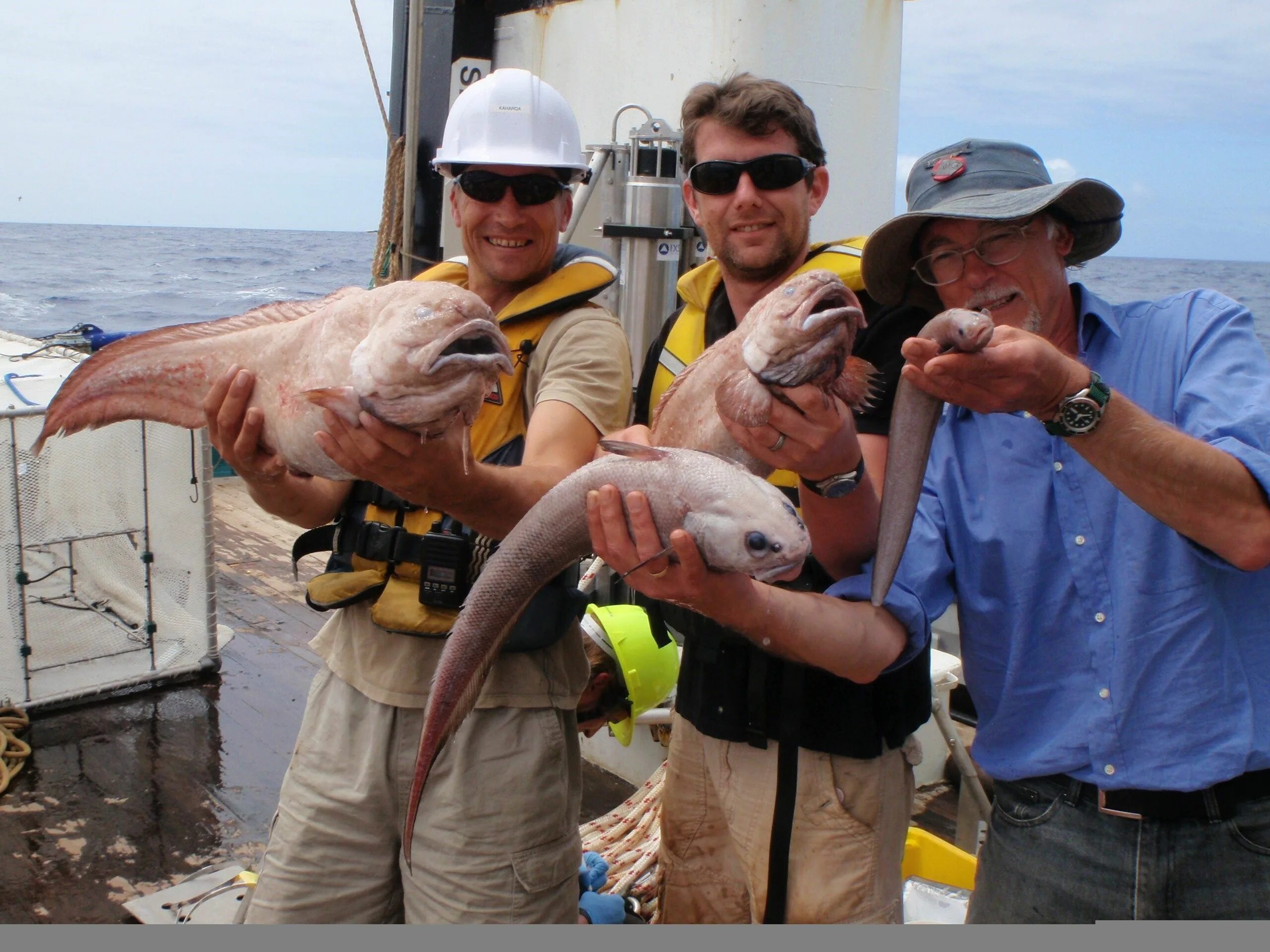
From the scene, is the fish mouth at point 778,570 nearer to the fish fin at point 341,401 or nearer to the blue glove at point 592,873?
the fish fin at point 341,401

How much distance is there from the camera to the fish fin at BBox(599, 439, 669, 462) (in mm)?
2225

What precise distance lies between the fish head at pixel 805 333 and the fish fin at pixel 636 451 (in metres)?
0.27

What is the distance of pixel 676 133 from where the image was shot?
20.5 ft

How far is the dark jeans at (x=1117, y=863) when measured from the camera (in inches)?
91.9

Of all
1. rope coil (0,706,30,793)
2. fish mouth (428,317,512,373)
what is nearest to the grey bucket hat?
fish mouth (428,317,512,373)

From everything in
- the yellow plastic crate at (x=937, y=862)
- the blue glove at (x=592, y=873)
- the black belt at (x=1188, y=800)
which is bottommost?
the blue glove at (x=592, y=873)

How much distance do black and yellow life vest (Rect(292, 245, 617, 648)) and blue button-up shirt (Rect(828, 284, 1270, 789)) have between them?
3.36ft

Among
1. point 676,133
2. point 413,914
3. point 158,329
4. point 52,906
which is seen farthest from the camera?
point 676,133

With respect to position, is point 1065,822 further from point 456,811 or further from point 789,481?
point 456,811

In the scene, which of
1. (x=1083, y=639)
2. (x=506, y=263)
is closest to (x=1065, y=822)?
(x=1083, y=639)

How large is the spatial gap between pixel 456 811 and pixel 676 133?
4614 millimetres

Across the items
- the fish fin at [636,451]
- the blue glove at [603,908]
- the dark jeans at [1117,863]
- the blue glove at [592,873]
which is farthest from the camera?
the blue glove at [592,873]

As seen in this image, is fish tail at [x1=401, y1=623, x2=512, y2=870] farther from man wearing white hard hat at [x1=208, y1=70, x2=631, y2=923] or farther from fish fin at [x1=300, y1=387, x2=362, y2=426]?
fish fin at [x1=300, y1=387, x2=362, y2=426]

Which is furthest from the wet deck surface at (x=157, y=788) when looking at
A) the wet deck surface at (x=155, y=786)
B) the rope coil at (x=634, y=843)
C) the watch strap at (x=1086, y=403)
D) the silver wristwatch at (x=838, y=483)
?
the watch strap at (x=1086, y=403)
